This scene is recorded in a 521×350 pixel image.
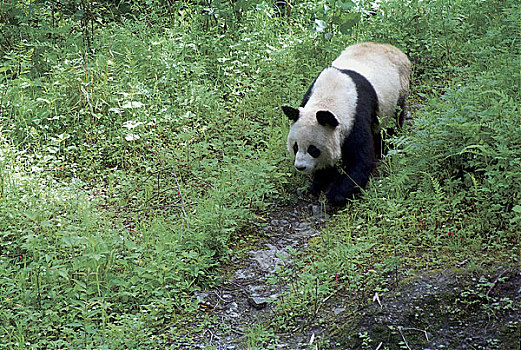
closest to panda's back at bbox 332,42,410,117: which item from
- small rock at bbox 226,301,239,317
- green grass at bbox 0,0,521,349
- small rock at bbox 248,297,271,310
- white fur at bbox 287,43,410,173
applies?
white fur at bbox 287,43,410,173

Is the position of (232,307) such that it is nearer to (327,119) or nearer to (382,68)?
(327,119)

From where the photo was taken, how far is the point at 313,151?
18.2 ft

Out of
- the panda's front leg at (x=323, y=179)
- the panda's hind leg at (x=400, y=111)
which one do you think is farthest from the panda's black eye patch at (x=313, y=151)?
the panda's hind leg at (x=400, y=111)

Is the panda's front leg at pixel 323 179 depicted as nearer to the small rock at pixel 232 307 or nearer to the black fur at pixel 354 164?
the black fur at pixel 354 164

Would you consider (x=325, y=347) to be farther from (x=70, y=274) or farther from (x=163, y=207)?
(x=163, y=207)

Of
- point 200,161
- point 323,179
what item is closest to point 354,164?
point 323,179

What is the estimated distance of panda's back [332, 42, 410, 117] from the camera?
614 cm

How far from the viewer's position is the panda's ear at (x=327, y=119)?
5348 mm

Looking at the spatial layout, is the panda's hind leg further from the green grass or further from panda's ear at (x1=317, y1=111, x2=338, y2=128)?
panda's ear at (x1=317, y1=111, x2=338, y2=128)

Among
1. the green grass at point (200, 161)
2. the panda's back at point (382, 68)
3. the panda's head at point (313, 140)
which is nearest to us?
the green grass at point (200, 161)

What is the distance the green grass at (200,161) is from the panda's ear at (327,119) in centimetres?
61

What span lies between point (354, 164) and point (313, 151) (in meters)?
0.44

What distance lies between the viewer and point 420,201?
5.05 m

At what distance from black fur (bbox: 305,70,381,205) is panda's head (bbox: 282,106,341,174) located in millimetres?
134
